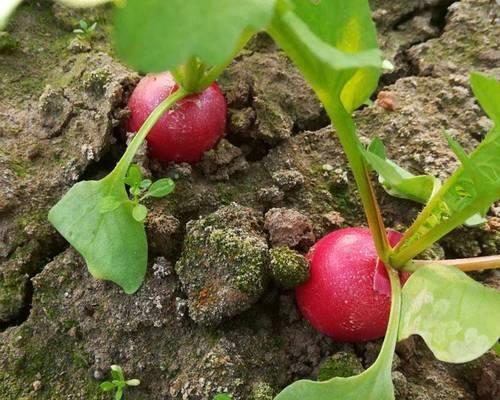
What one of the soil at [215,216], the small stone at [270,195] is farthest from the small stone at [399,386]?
the small stone at [270,195]

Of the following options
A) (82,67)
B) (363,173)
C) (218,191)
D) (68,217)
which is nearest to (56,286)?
(68,217)

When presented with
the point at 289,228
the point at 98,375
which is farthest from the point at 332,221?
the point at 98,375

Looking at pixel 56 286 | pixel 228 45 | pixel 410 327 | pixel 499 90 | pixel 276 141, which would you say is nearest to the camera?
pixel 228 45

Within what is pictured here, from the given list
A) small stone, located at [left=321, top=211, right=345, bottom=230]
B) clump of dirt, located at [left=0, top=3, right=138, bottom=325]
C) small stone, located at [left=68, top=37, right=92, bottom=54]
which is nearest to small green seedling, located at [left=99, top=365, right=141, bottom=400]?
clump of dirt, located at [left=0, top=3, right=138, bottom=325]

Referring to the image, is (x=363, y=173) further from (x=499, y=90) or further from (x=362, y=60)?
(x=362, y=60)

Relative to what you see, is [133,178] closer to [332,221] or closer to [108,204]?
[108,204]

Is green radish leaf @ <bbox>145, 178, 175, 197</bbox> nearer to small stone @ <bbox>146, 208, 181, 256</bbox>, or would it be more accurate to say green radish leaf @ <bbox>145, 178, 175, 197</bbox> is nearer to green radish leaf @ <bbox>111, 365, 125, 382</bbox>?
small stone @ <bbox>146, 208, 181, 256</bbox>
